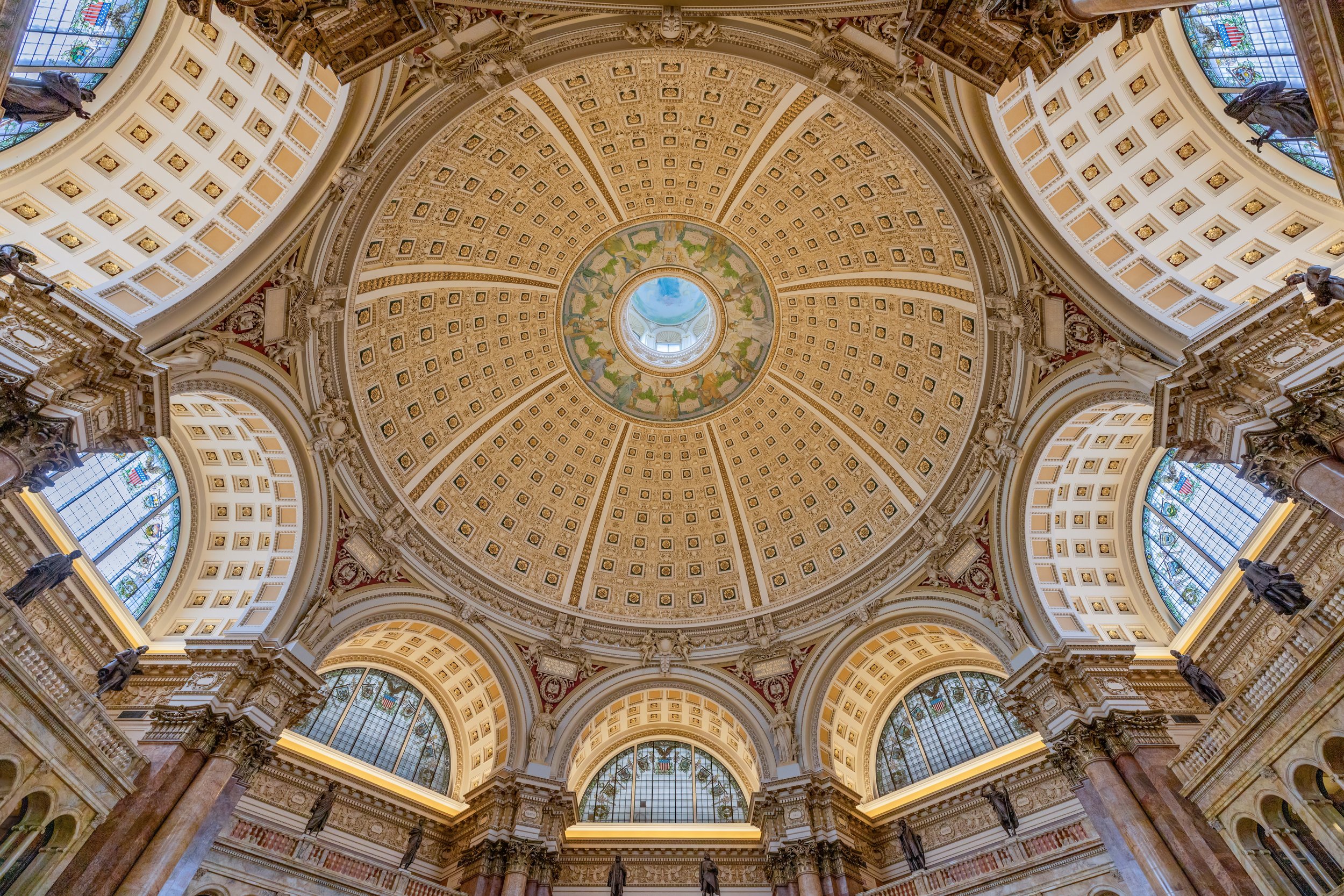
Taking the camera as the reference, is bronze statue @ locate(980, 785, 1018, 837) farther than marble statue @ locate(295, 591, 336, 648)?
No

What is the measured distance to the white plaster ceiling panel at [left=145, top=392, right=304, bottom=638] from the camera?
76.5 feet

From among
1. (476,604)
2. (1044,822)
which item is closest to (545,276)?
(476,604)

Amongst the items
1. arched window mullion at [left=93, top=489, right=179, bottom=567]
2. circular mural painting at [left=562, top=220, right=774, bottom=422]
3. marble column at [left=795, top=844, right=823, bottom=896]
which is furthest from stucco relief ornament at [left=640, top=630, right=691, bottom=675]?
arched window mullion at [left=93, top=489, right=179, bottom=567]

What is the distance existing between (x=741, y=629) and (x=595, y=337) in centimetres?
Answer: 1598

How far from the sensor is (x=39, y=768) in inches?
542

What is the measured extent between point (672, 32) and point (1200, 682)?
876 inches

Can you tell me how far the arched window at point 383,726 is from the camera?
1075 inches

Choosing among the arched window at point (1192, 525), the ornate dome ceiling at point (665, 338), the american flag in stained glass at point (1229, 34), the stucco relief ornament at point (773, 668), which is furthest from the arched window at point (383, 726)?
the american flag in stained glass at point (1229, 34)

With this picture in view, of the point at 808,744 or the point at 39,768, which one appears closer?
the point at 39,768

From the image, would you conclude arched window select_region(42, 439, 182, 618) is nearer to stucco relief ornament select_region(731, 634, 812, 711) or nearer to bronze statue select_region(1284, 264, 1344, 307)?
stucco relief ornament select_region(731, 634, 812, 711)

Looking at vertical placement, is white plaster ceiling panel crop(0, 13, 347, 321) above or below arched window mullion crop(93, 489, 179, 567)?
above

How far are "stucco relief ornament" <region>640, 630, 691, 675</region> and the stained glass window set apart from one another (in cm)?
2622

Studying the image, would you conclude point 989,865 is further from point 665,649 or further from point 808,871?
point 665,649

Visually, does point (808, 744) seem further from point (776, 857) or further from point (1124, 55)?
point (1124, 55)
